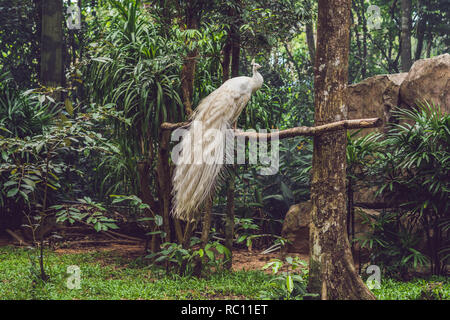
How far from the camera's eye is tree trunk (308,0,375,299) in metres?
2.58

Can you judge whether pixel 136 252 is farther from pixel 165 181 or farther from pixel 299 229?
pixel 299 229

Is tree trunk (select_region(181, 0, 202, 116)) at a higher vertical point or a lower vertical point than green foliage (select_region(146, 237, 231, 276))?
higher

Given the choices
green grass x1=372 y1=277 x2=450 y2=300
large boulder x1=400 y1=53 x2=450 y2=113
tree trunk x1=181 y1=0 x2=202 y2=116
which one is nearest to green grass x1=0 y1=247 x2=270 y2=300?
green grass x1=372 y1=277 x2=450 y2=300

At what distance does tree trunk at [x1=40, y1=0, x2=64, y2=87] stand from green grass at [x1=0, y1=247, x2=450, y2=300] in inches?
102

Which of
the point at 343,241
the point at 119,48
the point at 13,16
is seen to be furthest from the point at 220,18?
the point at 13,16

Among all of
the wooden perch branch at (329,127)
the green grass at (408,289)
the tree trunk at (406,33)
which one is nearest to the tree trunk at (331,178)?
the wooden perch branch at (329,127)

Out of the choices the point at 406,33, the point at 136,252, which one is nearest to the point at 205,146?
the point at 136,252

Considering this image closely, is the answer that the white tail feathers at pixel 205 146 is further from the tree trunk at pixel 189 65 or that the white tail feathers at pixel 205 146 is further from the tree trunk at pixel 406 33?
the tree trunk at pixel 406 33

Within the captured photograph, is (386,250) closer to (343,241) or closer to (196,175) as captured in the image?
(343,241)

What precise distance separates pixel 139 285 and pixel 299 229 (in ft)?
7.03

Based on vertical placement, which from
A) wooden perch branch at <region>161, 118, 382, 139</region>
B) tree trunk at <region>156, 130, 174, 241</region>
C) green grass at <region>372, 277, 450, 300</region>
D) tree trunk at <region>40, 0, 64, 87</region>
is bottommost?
green grass at <region>372, 277, 450, 300</region>

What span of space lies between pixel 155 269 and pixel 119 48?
1.87 m

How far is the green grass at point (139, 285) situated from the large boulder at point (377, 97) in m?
1.91

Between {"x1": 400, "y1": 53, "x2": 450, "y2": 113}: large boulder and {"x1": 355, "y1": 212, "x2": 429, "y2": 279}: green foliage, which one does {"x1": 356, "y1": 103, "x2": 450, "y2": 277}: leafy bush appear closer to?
{"x1": 355, "y1": 212, "x2": 429, "y2": 279}: green foliage
